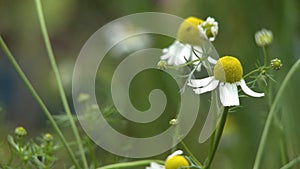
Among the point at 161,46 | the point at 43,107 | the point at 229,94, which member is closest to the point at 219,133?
the point at 229,94

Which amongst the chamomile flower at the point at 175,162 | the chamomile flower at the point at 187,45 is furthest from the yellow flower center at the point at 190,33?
the chamomile flower at the point at 175,162

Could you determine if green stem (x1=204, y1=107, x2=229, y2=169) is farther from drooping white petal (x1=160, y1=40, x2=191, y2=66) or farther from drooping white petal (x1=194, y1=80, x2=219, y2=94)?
drooping white petal (x1=160, y1=40, x2=191, y2=66)

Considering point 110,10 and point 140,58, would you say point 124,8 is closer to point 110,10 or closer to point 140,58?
point 110,10

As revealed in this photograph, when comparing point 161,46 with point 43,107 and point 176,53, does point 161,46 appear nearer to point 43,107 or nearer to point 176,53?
point 176,53

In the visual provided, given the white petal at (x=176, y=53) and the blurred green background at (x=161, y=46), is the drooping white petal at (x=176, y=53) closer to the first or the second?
the white petal at (x=176, y=53)

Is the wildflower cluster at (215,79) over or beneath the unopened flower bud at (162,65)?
beneath

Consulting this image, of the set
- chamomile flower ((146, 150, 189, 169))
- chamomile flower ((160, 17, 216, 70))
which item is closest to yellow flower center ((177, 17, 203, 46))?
chamomile flower ((160, 17, 216, 70))

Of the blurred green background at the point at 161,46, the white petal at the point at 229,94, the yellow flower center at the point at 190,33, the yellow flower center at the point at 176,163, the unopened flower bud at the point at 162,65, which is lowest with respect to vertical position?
the blurred green background at the point at 161,46
